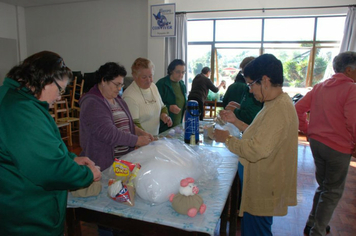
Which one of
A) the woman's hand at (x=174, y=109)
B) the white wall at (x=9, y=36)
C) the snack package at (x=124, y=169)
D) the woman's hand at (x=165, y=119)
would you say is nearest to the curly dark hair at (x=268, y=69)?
the snack package at (x=124, y=169)

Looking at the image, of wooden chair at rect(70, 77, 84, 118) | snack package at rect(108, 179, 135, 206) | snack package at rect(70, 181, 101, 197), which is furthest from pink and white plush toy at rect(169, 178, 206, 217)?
wooden chair at rect(70, 77, 84, 118)

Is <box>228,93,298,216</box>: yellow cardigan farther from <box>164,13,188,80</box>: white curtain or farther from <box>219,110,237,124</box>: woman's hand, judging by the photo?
<box>164,13,188,80</box>: white curtain

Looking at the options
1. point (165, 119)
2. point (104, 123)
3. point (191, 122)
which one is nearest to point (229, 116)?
point (191, 122)

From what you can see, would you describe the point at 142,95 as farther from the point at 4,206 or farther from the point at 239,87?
the point at 4,206

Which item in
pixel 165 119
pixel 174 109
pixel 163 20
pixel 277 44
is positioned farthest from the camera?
pixel 277 44

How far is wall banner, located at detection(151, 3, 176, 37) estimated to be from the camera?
544cm

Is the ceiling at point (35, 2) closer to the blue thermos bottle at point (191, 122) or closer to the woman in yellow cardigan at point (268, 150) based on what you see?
the blue thermos bottle at point (191, 122)

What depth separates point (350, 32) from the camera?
501 cm

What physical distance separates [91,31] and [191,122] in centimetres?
581

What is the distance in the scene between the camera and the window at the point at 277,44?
18.1 feet

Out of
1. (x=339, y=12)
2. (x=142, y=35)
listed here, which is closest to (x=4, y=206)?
(x=142, y=35)

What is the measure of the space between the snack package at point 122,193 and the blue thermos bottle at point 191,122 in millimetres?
866

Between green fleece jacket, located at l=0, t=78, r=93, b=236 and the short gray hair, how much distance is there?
188cm

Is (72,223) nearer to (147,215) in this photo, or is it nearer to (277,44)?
(147,215)
